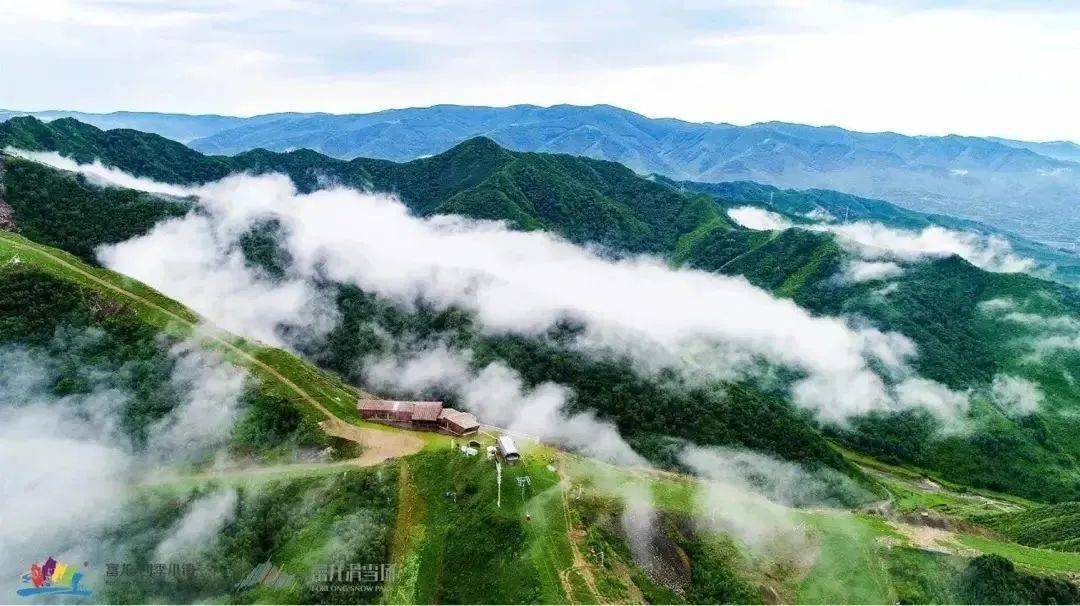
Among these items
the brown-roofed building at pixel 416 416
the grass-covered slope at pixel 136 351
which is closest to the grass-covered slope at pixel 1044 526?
the brown-roofed building at pixel 416 416

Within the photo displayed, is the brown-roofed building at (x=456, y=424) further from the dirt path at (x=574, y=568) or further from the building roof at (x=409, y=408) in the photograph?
the dirt path at (x=574, y=568)

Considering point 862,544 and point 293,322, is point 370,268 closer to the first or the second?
point 293,322

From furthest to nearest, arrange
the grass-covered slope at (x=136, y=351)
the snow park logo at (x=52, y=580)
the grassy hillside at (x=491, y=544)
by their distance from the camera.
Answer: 1. the grass-covered slope at (x=136, y=351)
2. the snow park logo at (x=52, y=580)
3. the grassy hillside at (x=491, y=544)

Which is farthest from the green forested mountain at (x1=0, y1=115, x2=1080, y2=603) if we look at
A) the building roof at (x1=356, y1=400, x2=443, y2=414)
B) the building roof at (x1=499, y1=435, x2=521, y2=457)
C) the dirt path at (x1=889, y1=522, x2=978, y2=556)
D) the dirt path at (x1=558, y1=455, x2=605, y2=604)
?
the building roof at (x1=499, y1=435, x2=521, y2=457)

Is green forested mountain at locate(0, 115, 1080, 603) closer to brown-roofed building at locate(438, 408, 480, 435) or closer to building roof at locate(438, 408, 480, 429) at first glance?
brown-roofed building at locate(438, 408, 480, 435)

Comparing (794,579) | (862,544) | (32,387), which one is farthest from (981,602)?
(32,387)

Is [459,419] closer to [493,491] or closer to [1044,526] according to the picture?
[493,491]
